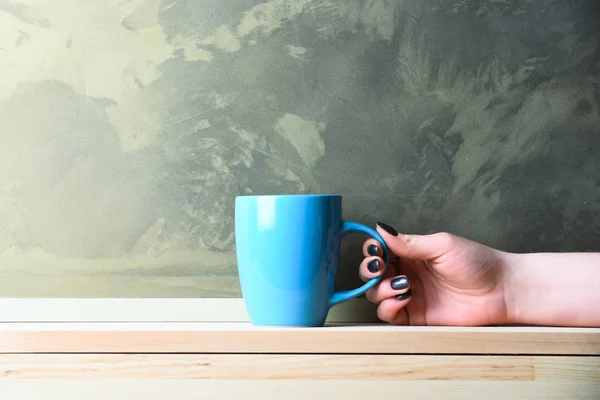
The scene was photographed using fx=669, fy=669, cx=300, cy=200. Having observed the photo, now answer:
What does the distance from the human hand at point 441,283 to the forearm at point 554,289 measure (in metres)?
0.02

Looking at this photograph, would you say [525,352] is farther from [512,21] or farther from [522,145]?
[512,21]

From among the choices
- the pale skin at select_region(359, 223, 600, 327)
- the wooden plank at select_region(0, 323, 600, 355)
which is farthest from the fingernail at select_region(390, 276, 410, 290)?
the wooden plank at select_region(0, 323, 600, 355)

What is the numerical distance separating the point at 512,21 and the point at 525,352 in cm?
58

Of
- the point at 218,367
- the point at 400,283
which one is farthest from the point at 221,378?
the point at 400,283

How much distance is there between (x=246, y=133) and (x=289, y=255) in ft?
0.96

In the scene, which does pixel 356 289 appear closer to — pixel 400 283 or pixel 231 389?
pixel 400 283

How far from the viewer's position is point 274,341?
814 millimetres

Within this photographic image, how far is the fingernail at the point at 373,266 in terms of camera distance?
952 mm

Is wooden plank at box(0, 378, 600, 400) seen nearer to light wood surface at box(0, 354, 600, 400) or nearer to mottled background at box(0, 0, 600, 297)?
light wood surface at box(0, 354, 600, 400)

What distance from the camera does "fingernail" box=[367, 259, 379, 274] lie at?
952 millimetres


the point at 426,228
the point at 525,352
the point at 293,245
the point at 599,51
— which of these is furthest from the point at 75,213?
the point at 599,51

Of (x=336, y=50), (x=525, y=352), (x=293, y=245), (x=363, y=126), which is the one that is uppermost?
(x=336, y=50)

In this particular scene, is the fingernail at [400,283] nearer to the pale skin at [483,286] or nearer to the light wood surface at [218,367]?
the pale skin at [483,286]

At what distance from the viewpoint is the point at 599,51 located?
113 cm
